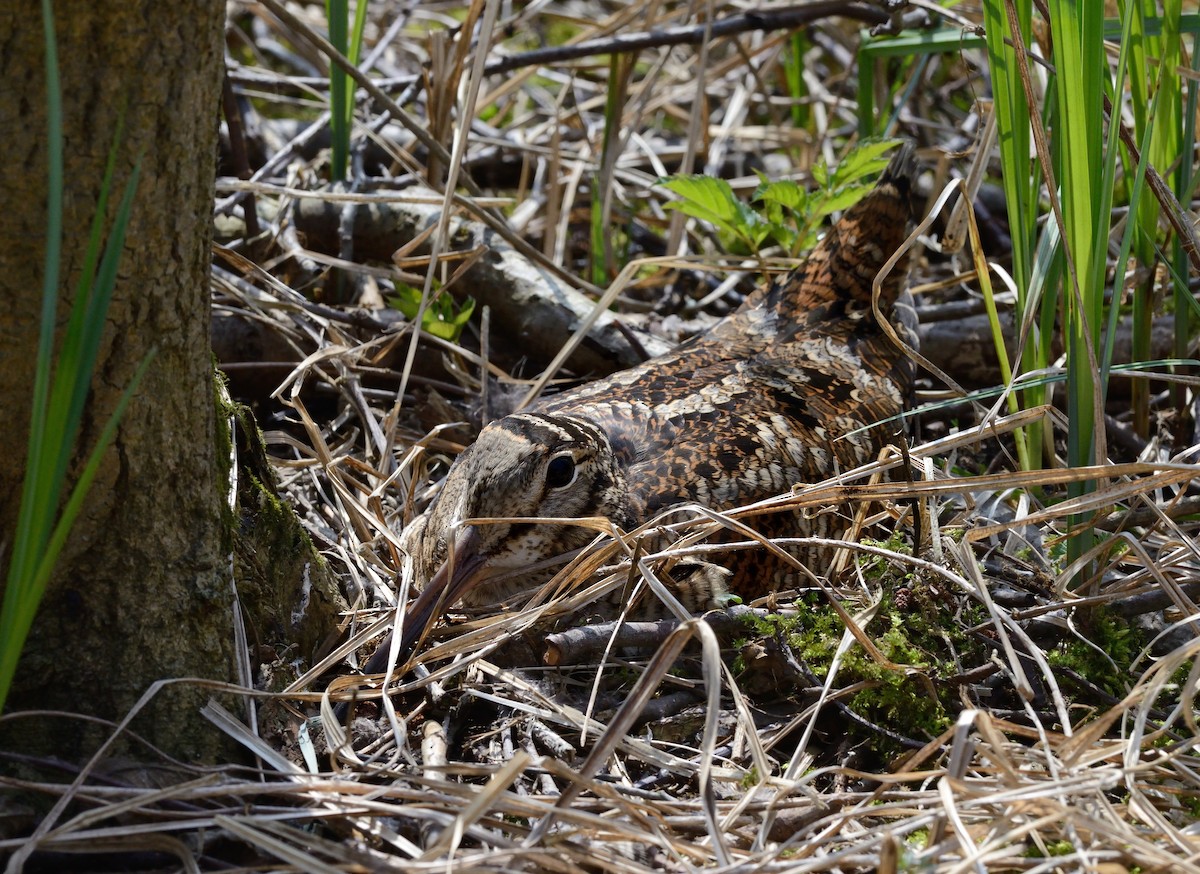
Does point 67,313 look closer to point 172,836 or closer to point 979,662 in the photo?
point 172,836

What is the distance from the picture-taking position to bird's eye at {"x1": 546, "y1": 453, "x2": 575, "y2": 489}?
2613 millimetres

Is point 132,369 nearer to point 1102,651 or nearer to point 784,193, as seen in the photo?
point 1102,651

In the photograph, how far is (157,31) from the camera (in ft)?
5.28

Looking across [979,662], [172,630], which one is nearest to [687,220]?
[979,662]

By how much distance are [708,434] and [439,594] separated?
0.80 m

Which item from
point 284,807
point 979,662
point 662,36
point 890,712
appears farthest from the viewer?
point 662,36

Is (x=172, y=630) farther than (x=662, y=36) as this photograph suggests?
No

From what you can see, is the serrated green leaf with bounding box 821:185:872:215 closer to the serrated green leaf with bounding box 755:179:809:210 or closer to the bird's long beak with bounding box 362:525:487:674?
the serrated green leaf with bounding box 755:179:809:210

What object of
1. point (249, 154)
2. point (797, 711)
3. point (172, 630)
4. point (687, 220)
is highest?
point (249, 154)

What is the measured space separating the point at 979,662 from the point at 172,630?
1585mm

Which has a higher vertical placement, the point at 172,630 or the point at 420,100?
the point at 420,100

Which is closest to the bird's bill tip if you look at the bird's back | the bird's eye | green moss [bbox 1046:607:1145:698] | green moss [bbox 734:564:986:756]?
the bird's eye

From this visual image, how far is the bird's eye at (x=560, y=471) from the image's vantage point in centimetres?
261

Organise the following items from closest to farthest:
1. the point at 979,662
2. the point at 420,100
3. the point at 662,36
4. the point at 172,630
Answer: the point at 172,630, the point at 979,662, the point at 662,36, the point at 420,100
